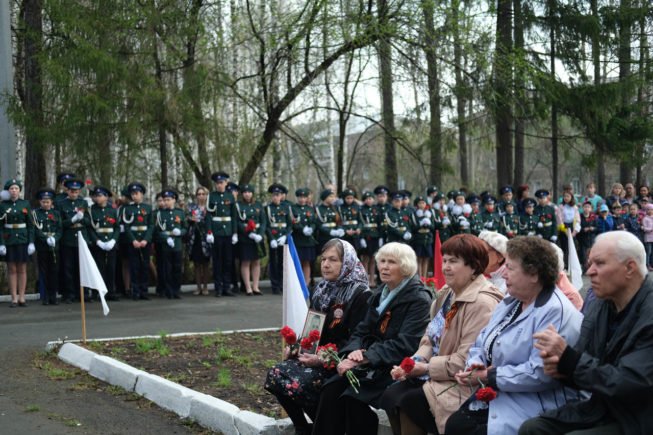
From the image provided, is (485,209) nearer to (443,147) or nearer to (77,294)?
(443,147)

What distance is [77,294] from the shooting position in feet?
50.5

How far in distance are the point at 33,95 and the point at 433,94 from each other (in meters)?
8.97

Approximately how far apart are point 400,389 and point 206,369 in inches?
147

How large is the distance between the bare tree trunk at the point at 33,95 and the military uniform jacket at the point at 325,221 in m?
5.85

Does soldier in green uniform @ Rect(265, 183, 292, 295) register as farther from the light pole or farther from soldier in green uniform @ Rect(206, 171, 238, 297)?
the light pole

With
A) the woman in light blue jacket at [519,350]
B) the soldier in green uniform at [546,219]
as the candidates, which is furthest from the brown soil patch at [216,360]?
the soldier in green uniform at [546,219]

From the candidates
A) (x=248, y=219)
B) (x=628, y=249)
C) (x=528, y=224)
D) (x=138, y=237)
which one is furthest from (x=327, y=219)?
(x=628, y=249)

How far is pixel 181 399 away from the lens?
300 inches

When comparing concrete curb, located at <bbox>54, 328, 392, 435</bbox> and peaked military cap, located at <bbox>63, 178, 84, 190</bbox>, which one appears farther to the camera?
peaked military cap, located at <bbox>63, 178, 84, 190</bbox>

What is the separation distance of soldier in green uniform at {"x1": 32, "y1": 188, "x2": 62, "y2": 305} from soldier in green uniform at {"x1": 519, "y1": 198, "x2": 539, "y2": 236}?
10.7 m

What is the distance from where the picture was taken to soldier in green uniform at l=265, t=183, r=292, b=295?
16734 mm

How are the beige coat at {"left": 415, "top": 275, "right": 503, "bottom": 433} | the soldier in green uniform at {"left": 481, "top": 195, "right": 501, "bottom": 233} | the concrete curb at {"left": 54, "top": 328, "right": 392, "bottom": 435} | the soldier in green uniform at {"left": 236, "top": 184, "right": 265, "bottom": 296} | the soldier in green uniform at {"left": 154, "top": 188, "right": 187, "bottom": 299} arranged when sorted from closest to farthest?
the beige coat at {"left": 415, "top": 275, "right": 503, "bottom": 433} → the concrete curb at {"left": 54, "top": 328, "right": 392, "bottom": 435} → the soldier in green uniform at {"left": 154, "top": 188, "right": 187, "bottom": 299} → the soldier in green uniform at {"left": 236, "top": 184, "right": 265, "bottom": 296} → the soldier in green uniform at {"left": 481, "top": 195, "right": 501, "bottom": 233}

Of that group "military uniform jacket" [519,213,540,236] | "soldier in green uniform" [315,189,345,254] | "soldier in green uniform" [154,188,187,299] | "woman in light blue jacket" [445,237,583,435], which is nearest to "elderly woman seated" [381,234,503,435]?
"woman in light blue jacket" [445,237,583,435]

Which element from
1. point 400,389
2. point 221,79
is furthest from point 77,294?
point 400,389
